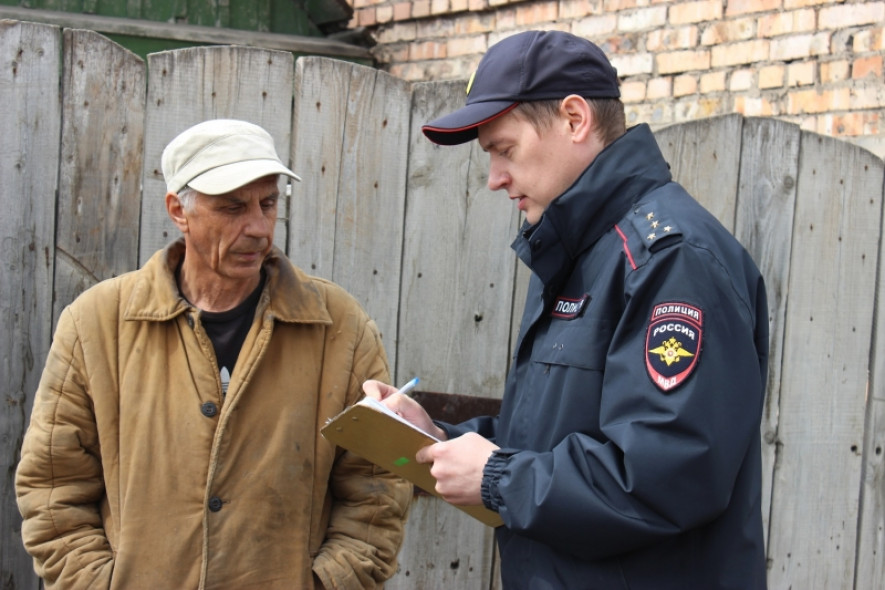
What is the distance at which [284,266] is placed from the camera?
2441 mm

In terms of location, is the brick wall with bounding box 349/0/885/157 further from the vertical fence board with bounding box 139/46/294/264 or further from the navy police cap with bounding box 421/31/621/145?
the navy police cap with bounding box 421/31/621/145

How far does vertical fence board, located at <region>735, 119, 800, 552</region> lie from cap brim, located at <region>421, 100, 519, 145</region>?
1.65m

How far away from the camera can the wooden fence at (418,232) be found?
275 cm

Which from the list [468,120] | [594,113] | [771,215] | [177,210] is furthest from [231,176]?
[771,215]

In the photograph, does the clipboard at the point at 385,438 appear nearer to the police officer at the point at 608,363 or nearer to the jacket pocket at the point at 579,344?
the police officer at the point at 608,363

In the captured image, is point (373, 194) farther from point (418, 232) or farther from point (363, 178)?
point (418, 232)

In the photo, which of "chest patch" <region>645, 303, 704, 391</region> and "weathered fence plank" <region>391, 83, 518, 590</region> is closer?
"chest patch" <region>645, 303, 704, 391</region>

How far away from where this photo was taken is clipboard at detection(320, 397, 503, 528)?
1.90 meters

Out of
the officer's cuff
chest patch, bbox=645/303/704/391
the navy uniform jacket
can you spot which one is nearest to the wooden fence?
the navy uniform jacket

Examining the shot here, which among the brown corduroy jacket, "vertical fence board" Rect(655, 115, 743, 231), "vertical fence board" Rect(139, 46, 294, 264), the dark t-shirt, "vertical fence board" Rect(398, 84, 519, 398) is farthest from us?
"vertical fence board" Rect(655, 115, 743, 231)

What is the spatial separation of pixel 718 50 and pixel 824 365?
180 centimetres

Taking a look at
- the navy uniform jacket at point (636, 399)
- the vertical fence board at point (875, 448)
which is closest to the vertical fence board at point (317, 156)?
the navy uniform jacket at point (636, 399)

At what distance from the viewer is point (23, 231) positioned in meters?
2.73

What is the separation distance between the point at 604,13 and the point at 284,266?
3.17m
